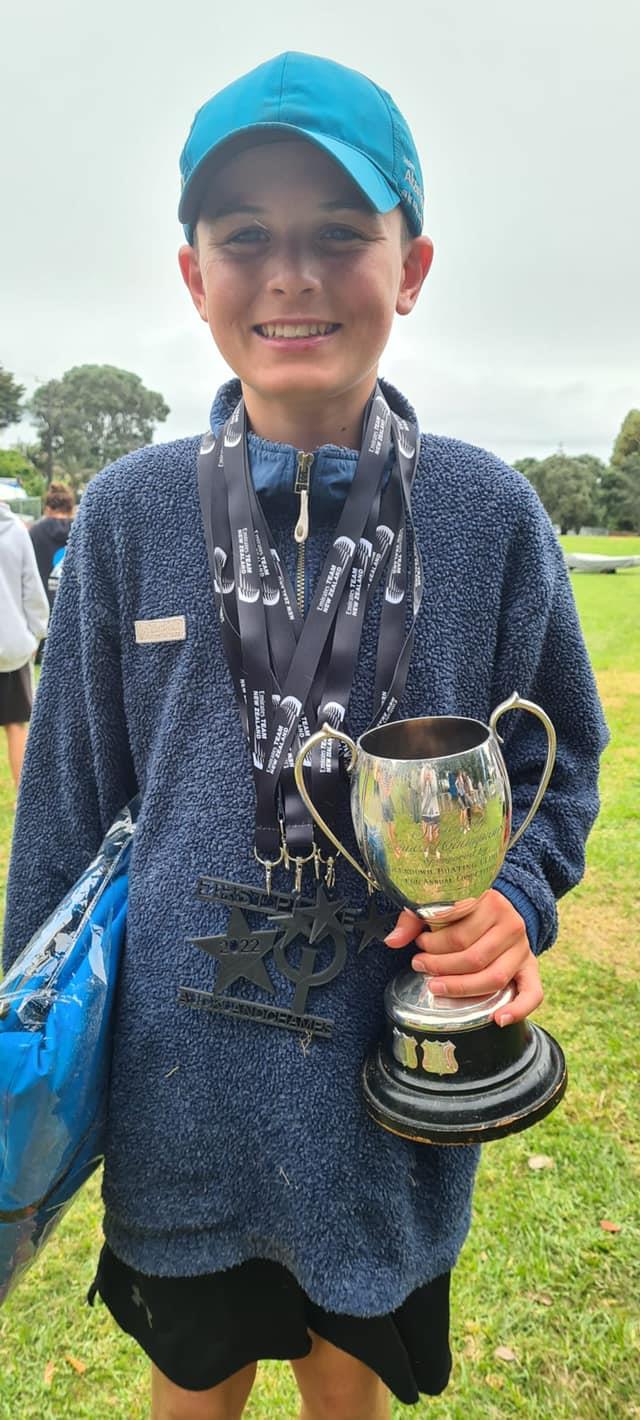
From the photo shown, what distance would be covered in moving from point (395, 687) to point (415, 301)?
550mm

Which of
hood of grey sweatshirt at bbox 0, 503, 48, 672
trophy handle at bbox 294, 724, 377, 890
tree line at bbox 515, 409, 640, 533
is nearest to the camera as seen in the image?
trophy handle at bbox 294, 724, 377, 890

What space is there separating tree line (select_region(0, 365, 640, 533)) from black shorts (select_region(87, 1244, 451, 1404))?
41.5 m

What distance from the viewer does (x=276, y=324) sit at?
1.11 m

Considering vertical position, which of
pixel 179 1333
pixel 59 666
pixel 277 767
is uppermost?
pixel 59 666

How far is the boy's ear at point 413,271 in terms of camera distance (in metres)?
1.22

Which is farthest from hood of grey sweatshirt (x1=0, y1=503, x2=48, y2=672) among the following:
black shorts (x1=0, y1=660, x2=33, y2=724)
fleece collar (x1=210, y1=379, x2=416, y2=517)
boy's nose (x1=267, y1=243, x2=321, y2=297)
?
boy's nose (x1=267, y1=243, x2=321, y2=297)

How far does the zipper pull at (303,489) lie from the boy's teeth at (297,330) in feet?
0.45

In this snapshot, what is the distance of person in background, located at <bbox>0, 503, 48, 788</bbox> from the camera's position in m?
5.00

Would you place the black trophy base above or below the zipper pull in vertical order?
below

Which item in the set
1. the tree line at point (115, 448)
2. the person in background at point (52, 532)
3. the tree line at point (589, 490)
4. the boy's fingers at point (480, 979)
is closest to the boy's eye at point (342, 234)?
the boy's fingers at point (480, 979)

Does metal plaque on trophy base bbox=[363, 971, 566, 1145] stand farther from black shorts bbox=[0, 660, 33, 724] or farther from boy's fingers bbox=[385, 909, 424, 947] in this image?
black shorts bbox=[0, 660, 33, 724]

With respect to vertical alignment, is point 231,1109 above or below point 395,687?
below

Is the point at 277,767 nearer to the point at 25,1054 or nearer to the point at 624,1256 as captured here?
the point at 25,1054

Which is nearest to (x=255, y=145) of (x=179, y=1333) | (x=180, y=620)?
(x=180, y=620)
